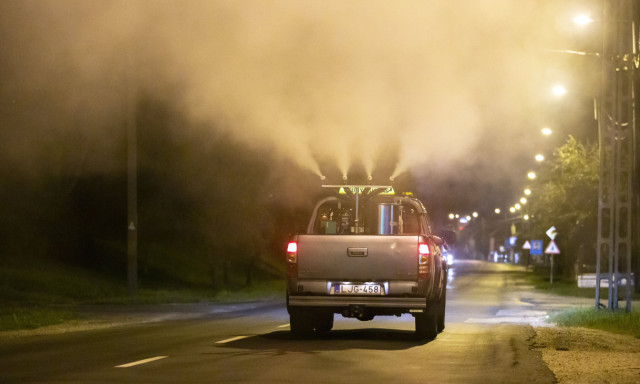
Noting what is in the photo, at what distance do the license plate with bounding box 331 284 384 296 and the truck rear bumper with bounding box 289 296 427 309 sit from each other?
0.20ft

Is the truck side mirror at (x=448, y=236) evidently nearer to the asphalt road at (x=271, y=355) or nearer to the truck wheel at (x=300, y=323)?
the asphalt road at (x=271, y=355)

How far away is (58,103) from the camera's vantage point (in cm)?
3672

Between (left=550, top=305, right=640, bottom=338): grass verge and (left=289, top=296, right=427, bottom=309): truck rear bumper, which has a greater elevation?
(left=289, top=296, right=427, bottom=309): truck rear bumper

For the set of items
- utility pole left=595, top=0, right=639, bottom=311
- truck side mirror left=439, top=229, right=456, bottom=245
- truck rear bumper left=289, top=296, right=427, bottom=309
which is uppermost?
utility pole left=595, top=0, right=639, bottom=311

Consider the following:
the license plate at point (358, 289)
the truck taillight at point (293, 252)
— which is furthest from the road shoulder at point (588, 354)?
the truck taillight at point (293, 252)

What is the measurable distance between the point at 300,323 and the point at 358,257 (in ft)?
5.62

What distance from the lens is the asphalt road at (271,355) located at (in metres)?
11.5

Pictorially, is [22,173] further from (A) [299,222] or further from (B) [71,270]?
(A) [299,222]

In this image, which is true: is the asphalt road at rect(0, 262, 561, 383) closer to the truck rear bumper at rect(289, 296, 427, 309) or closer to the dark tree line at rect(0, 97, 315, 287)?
the truck rear bumper at rect(289, 296, 427, 309)

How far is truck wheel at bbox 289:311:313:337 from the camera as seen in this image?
16969mm

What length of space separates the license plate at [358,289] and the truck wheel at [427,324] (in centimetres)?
87

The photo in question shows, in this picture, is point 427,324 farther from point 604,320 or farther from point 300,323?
point 604,320

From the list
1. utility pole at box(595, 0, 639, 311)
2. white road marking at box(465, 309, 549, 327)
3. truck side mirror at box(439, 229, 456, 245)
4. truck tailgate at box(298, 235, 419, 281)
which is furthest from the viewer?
utility pole at box(595, 0, 639, 311)

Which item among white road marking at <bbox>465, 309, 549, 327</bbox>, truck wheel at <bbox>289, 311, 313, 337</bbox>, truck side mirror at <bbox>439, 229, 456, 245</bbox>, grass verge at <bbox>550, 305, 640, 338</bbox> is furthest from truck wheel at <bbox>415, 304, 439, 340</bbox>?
white road marking at <bbox>465, 309, 549, 327</bbox>
